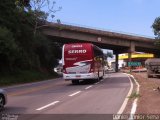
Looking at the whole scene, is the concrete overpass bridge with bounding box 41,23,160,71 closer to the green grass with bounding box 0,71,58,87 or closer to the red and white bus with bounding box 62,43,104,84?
the green grass with bounding box 0,71,58,87

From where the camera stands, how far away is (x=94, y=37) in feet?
263

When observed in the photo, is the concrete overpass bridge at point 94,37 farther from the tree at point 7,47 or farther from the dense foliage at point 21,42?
the tree at point 7,47

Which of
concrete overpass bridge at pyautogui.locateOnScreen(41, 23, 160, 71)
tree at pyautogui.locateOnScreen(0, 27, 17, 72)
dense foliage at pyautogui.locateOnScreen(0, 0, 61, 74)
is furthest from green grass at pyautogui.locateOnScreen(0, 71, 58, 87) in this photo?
concrete overpass bridge at pyautogui.locateOnScreen(41, 23, 160, 71)

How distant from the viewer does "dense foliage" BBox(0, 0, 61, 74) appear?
146 feet

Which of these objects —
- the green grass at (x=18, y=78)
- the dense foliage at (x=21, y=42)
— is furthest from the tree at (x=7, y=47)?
the green grass at (x=18, y=78)

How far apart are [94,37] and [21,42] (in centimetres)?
2535

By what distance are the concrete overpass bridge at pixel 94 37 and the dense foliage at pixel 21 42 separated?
11.0 feet

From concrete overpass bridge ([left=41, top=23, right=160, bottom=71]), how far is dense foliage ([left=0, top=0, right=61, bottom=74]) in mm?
3350

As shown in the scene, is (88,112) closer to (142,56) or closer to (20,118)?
(20,118)

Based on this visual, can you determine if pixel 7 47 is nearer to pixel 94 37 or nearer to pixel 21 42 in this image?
pixel 21 42

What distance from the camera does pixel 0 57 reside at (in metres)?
45.8

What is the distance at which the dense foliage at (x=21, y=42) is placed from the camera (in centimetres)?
4452

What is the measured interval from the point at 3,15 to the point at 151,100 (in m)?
34.6

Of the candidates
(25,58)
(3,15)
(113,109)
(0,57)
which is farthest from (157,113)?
(25,58)
